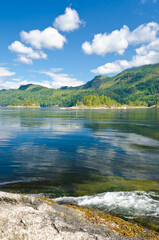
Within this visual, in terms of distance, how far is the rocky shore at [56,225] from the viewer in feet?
20.4

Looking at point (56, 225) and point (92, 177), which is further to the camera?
point (92, 177)

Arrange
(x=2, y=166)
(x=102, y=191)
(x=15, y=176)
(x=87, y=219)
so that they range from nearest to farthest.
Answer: (x=87, y=219) < (x=102, y=191) < (x=15, y=176) < (x=2, y=166)

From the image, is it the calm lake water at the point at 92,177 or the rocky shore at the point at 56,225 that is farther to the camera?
the calm lake water at the point at 92,177

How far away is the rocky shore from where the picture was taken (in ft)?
20.4

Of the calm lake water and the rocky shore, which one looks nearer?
the rocky shore

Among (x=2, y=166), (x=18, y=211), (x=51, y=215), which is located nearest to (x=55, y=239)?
(x=51, y=215)

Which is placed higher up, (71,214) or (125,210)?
(71,214)

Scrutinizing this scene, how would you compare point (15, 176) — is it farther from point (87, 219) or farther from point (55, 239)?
point (55, 239)

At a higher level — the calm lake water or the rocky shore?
the rocky shore

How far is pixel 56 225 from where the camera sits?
6.78 metres

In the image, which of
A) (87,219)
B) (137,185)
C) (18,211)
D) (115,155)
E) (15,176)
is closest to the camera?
(18,211)

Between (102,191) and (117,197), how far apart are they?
1.39 m

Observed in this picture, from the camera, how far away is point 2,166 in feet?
63.1

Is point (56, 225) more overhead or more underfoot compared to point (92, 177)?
more overhead
